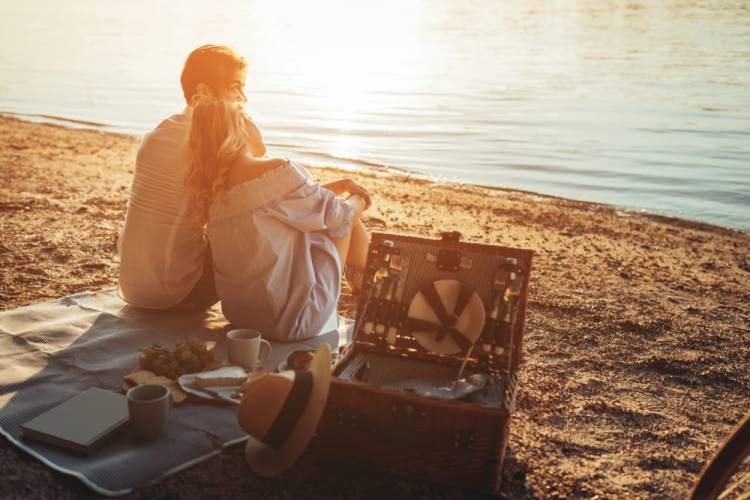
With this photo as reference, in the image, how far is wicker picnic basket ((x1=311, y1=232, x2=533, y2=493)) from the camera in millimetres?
2832

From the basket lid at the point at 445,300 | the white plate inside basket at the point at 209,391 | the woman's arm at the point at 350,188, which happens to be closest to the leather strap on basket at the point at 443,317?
the basket lid at the point at 445,300

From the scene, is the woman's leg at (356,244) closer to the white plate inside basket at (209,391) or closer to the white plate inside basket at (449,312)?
the white plate inside basket at (449,312)

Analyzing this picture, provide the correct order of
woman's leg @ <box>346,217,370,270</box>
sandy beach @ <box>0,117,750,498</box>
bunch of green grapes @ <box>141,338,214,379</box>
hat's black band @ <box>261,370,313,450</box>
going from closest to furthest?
hat's black band @ <box>261,370,313,450</box>, sandy beach @ <box>0,117,750,498</box>, bunch of green grapes @ <box>141,338,214,379</box>, woman's leg @ <box>346,217,370,270</box>

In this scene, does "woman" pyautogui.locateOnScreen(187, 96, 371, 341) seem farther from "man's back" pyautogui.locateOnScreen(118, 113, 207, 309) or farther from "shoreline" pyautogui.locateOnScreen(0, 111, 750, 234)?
"shoreline" pyautogui.locateOnScreen(0, 111, 750, 234)

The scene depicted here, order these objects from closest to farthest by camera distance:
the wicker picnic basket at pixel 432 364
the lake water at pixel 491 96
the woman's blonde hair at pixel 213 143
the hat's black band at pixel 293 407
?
the hat's black band at pixel 293 407 → the wicker picnic basket at pixel 432 364 → the woman's blonde hair at pixel 213 143 → the lake water at pixel 491 96

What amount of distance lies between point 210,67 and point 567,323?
9.54 feet

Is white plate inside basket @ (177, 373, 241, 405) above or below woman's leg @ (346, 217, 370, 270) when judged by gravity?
below

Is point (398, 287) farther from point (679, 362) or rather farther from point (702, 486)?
point (679, 362)

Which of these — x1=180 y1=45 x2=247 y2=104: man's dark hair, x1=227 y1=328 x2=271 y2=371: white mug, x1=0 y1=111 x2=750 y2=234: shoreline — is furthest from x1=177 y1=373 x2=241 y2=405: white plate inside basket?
x1=0 y1=111 x2=750 y2=234: shoreline

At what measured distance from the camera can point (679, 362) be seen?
437 centimetres

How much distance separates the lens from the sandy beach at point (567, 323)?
118 inches

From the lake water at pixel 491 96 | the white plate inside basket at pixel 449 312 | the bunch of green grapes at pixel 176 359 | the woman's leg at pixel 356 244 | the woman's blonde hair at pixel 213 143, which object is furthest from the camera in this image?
the lake water at pixel 491 96

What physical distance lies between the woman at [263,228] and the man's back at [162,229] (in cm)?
15

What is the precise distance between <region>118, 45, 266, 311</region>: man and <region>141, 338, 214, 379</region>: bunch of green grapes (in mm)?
848
